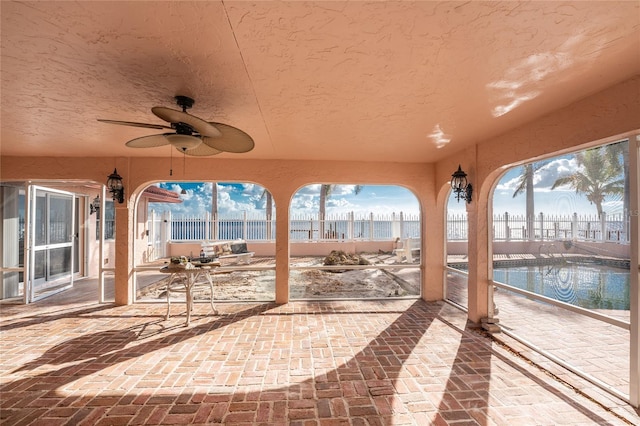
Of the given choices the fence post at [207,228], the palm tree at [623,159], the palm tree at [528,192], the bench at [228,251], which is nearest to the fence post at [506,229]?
the palm tree at [528,192]

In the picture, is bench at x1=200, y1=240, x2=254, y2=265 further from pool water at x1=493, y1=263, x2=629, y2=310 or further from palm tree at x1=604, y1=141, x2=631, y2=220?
palm tree at x1=604, y1=141, x2=631, y2=220

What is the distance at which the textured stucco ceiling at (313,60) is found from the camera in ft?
4.77

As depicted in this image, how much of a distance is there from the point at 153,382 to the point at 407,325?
317cm

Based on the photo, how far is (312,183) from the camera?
200 inches

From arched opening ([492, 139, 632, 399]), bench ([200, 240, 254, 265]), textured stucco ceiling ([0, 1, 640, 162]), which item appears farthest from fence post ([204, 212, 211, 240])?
arched opening ([492, 139, 632, 399])

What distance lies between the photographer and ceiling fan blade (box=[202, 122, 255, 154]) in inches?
81.7

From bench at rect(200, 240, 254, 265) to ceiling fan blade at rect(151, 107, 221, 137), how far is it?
6.79 m

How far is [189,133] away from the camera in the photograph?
212 cm

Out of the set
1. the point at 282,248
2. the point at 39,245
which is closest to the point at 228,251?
the point at 39,245

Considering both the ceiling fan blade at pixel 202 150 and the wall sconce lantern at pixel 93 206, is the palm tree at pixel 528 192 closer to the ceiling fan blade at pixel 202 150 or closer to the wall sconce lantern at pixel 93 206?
the ceiling fan blade at pixel 202 150

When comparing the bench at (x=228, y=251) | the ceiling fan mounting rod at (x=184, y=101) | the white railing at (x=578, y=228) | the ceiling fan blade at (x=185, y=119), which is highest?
the ceiling fan mounting rod at (x=184, y=101)

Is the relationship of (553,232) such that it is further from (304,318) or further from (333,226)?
(333,226)

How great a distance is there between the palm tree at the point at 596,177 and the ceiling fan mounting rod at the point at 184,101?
13.6 feet

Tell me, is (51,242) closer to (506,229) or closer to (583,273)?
(583,273)
